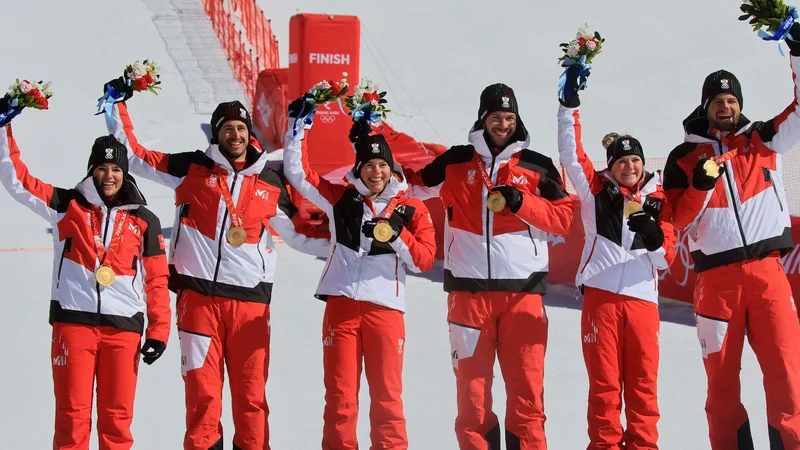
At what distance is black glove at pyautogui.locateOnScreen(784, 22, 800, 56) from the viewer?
5104 mm

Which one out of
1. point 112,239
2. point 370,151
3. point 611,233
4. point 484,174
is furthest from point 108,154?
point 611,233

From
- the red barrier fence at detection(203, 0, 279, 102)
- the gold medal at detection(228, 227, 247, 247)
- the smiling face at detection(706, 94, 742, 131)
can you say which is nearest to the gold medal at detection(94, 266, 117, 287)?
the gold medal at detection(228, 227, 247, 247)

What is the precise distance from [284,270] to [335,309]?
469cm

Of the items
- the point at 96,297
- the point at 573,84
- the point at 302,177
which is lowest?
the point at 96,297

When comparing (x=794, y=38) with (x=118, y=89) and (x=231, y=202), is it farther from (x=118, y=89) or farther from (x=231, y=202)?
(x=118, y=89)

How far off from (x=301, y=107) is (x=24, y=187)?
4.97 ft

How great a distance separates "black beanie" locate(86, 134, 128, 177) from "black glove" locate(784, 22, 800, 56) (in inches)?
140

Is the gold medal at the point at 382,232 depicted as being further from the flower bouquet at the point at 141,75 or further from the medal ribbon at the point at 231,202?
the flower bouquet at the point at 141,75

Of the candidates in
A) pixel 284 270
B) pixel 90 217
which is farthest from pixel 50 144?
pixel 90 217

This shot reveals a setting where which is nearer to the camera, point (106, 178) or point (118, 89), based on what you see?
point (106, 178)

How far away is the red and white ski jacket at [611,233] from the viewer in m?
5.20

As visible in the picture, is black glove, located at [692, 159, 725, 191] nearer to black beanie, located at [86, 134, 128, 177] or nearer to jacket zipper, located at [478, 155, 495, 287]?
jacket zipper, located at [478, 155, 495, 287]

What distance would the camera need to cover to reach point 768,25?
5121mm

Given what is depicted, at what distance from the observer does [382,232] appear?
4949 millimetres
